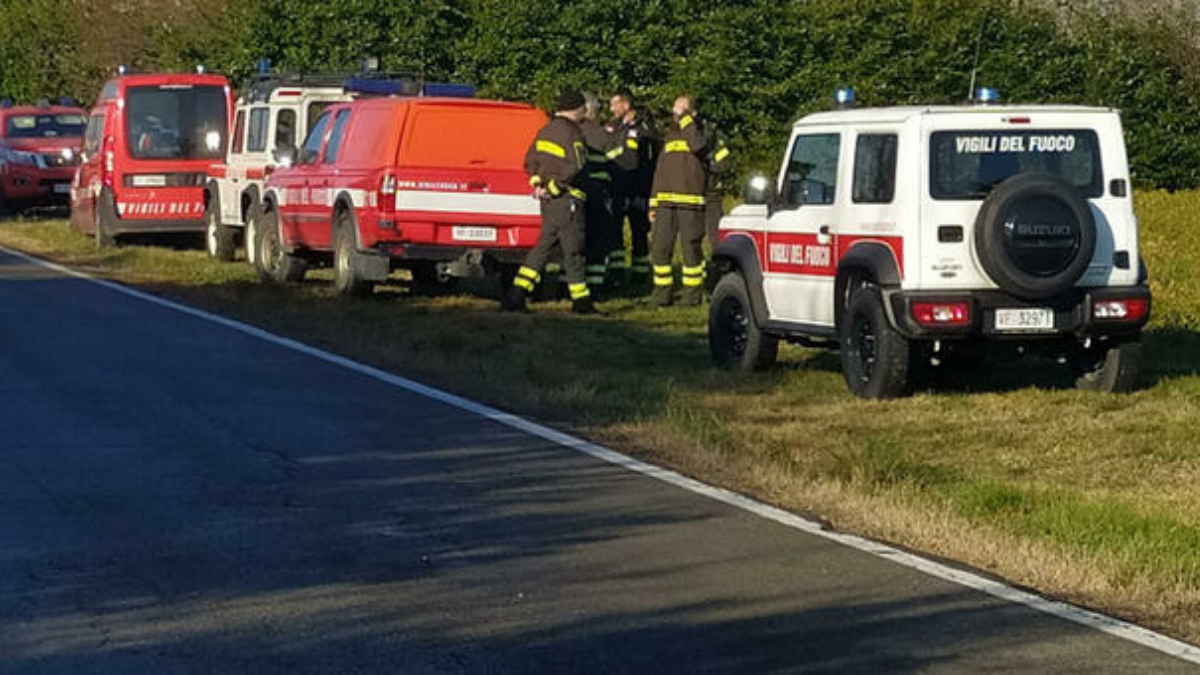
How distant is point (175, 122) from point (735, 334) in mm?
15339

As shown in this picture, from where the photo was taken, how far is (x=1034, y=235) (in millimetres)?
13555

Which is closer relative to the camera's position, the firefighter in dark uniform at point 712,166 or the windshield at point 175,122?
the firefighter in dark uniform at point 712,166

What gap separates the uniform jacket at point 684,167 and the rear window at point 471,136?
3.96 ft

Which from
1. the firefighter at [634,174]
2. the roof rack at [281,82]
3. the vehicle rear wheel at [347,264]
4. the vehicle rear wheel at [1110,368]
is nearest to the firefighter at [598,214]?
the firefighter at [634,174]

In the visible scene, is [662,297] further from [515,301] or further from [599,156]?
[515,301]

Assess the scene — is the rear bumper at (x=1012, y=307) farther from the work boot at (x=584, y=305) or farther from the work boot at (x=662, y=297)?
the work boot at (x=662, y=297)

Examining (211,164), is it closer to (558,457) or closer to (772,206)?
(772,206)

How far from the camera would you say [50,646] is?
7.54 metres

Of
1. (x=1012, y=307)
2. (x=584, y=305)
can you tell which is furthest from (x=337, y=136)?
(x=1012, y=307)

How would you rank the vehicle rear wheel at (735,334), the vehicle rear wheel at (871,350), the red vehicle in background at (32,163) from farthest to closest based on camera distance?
the red vehicle in background at (32,163)
the vehicle rear wheel at (735,334)
the vehicle rear wheel at (871,350)

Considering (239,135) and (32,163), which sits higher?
(239,135)

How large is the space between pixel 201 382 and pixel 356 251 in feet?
21.2

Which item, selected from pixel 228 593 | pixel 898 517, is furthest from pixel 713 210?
pixel 228 593

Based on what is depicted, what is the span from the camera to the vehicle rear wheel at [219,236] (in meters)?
28.1
